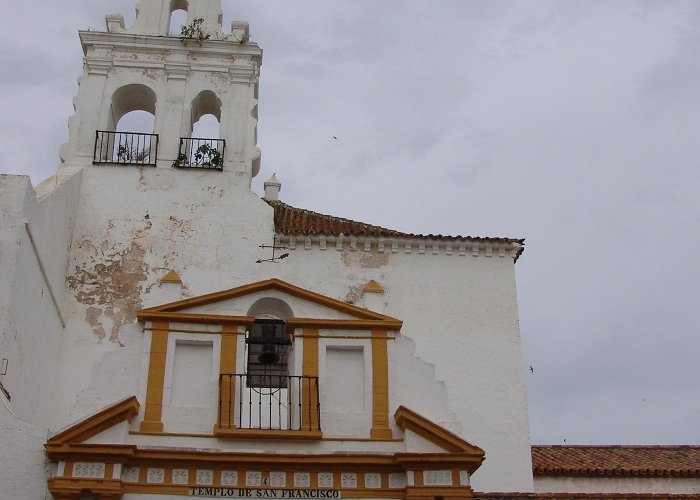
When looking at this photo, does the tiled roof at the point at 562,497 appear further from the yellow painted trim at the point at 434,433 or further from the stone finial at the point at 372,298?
the stone finial at the point at 372,298

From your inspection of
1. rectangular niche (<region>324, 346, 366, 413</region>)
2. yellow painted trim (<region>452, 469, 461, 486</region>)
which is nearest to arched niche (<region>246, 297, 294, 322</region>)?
rectangular niche (<region>324, 346, 366, 413</region>)

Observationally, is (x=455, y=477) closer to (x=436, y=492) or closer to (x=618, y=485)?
(x=436, y=492)

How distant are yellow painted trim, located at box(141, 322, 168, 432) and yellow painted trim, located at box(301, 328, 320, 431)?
5.94ft

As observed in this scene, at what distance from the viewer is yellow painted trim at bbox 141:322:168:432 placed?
1219 centimetres

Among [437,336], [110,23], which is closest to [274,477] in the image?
[437,336]

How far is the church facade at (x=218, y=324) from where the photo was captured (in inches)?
474

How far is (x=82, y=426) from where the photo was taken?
11727 mm

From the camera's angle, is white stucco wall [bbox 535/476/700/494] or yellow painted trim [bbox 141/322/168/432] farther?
white stucco wall [bbox 535/476/700/494]

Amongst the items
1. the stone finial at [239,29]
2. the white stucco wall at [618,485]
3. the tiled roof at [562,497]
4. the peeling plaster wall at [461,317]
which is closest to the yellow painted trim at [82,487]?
the tiled roof at [562,497]

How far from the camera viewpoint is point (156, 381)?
12.4 metres

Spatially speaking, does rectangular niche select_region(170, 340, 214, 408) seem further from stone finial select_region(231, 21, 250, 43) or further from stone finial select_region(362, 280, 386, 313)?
stone finial select_region(231, 21, 250, 43)

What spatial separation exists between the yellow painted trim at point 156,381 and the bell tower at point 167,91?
6.61 metres

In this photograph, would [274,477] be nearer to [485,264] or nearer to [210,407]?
[210,407]

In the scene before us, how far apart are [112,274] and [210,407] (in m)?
6.01
